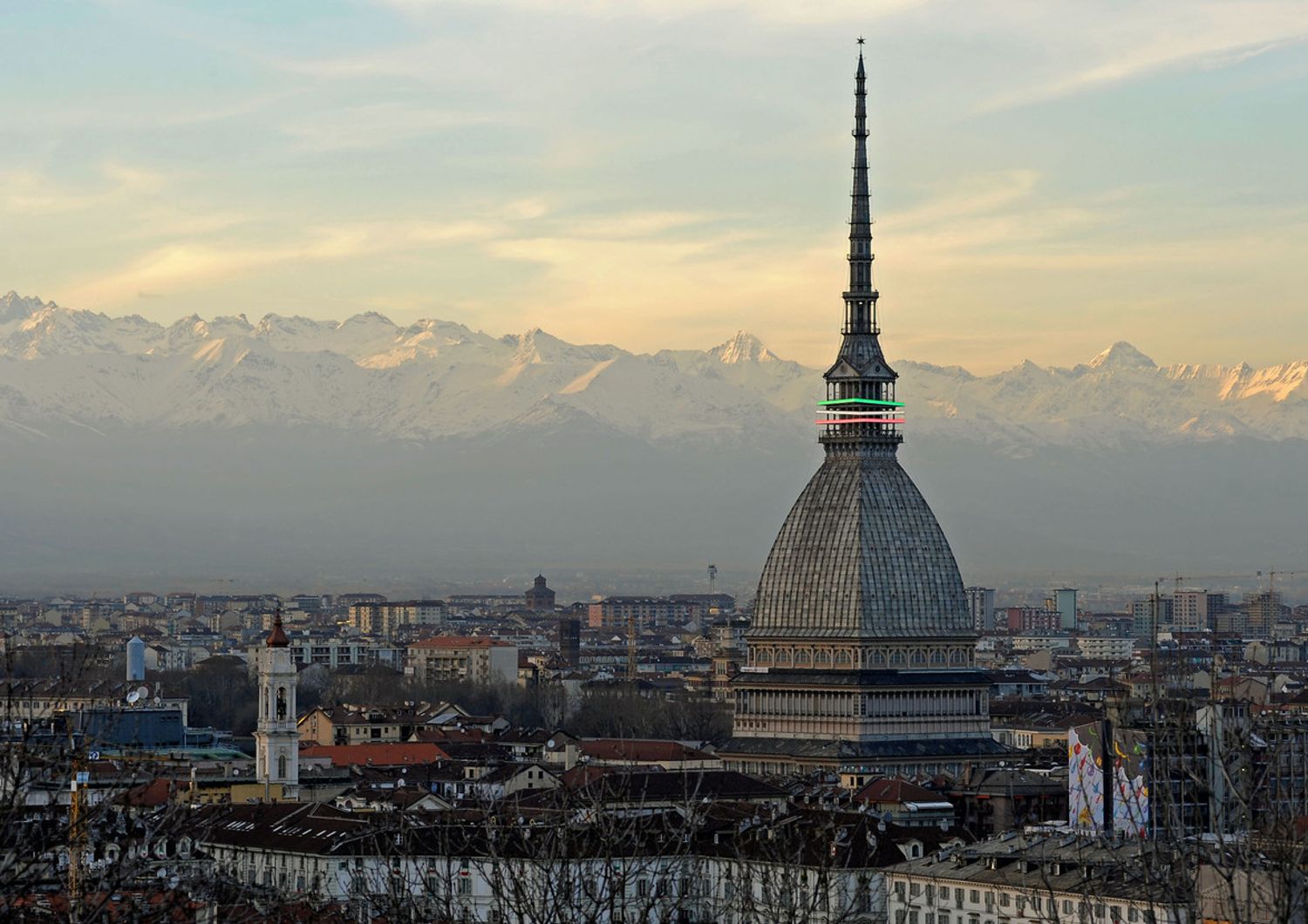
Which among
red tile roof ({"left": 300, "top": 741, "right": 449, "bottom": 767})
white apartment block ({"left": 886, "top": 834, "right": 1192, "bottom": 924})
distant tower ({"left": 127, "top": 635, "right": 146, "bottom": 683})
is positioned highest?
distant tower ({"left": 127, "top": 635, "right": 146, "bottom": 683})

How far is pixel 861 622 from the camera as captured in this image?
113062mm

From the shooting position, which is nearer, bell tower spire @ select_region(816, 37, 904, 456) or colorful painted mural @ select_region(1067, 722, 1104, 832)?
colorful painted mural @ select_region(1067, 722, 1104, 832)

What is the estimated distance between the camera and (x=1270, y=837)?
100ft

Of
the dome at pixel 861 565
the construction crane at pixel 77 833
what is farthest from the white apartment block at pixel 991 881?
the dome at pixel 861 565

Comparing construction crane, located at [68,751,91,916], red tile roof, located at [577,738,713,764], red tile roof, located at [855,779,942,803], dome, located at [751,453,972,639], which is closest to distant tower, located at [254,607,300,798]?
red tile roof, located at [855,779,942,803]

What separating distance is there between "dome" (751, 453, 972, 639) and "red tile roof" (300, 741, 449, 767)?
11.4 meters

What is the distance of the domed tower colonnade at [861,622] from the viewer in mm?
112125

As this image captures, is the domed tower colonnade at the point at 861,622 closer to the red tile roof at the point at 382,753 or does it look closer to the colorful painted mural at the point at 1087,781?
the red tile roof at the point at 382,753

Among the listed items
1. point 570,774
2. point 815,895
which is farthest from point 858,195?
point 815,895

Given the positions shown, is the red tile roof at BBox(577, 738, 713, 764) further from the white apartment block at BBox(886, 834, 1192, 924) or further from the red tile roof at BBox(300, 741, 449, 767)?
the white apartment block at BBox(886, 834, 1192, 924)

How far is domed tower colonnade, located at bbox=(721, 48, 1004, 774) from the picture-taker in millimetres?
112125

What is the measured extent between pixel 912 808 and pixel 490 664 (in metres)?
99.7

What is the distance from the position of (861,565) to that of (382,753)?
16.4 metres

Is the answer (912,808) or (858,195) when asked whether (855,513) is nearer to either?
(858,195)
